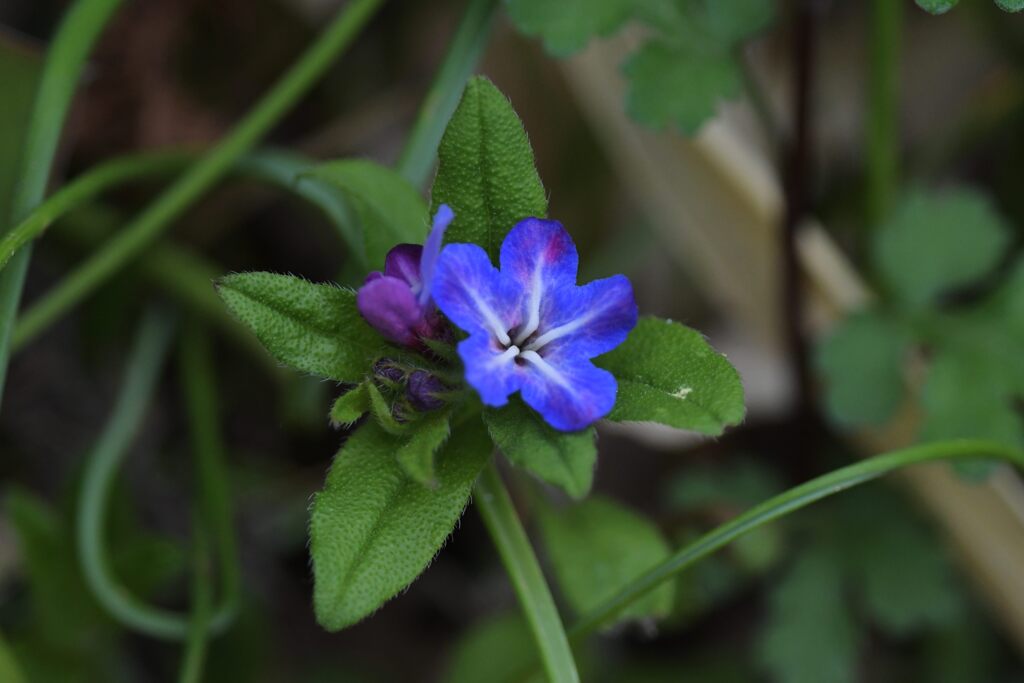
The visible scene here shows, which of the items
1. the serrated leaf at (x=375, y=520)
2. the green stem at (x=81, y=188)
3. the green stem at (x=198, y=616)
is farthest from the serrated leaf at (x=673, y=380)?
the green stem at (x=198, y=616)

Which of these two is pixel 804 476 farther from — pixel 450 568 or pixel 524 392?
pixel 524 392

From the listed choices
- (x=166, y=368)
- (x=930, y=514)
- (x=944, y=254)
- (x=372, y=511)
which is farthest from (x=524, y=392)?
(x=166, y=368)

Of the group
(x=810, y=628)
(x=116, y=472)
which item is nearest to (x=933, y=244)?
(x=810, y=628)

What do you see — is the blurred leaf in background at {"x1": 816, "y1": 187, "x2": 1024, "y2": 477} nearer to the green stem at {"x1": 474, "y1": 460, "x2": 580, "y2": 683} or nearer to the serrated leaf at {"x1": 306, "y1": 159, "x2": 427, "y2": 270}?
the green stem at {"x1": 474, "y1": 460, "x2": 580, "y2": 683}

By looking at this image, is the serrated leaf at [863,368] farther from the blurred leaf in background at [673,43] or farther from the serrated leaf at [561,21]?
the serrated leaf at [561,21]

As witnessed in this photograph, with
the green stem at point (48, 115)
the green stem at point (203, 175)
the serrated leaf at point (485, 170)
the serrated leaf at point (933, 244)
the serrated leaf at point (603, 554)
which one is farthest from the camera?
the serrated leaf at point (933, 244)

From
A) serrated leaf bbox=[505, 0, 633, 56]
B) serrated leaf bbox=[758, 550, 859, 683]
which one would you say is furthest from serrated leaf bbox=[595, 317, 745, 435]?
serrated leaf bbox=[758, 550, 859, 683]
